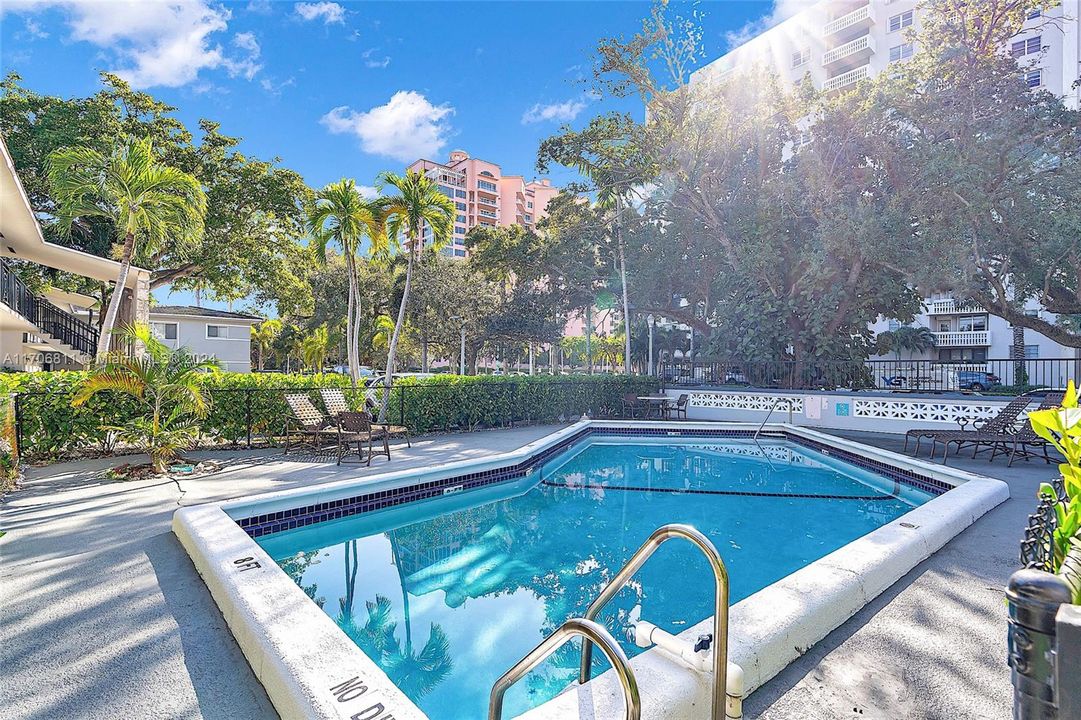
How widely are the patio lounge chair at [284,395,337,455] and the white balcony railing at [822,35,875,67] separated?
2057 inches

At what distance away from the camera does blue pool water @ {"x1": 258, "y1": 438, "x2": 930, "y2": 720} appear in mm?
3674

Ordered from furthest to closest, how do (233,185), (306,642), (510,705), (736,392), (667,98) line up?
1. (233,185)
2. (667,98)
3. (736,392)
4. (510,705)
5. (306,642)

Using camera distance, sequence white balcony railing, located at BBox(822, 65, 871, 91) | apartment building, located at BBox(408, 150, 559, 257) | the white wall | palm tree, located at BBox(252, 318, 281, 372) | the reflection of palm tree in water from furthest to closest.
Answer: apartment building, located at BBox(408, 150, 559, 257) → palm tree, located at BBox(252, 318, 281, 372) → white balcony railing, located at BBox(822, 65, 871, 91) → the white wall → the reflection of palm tree in water

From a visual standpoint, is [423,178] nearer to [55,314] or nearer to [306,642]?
[306,642]

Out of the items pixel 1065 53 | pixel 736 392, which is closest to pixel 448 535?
pixel 736 392

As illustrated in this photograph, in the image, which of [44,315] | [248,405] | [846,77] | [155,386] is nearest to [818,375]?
[248,405]

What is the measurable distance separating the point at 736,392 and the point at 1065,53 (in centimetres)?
3589

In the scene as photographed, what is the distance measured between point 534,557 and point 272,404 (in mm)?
6904

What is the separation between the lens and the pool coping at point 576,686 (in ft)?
7.29

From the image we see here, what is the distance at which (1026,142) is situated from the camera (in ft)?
45.5

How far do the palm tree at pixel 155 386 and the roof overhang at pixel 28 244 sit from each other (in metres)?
5.01

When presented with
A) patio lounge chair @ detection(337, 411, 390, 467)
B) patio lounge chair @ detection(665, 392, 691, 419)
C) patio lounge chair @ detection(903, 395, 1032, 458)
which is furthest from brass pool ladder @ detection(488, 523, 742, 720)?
patio lounge chair @ detection(665, 392, 691, 419)

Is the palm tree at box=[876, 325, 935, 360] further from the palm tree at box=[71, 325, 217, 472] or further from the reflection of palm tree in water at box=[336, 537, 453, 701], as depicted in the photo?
the reflection of palm tree in water at box=[336, 537, 453, 701]

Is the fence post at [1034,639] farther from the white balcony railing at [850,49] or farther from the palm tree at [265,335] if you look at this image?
the white balcony railing at [850,49]
